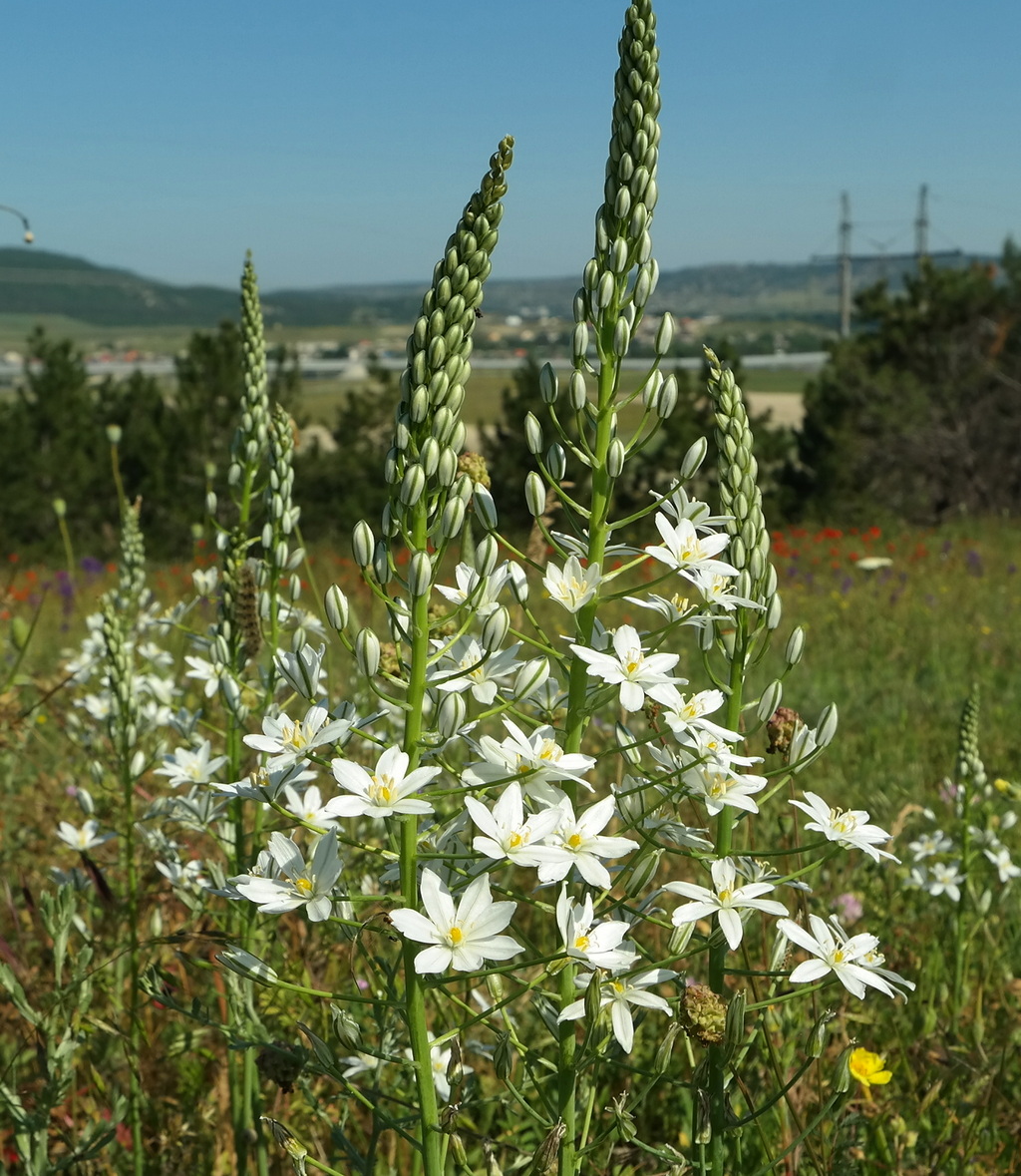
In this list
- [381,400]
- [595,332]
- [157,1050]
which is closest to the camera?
[595,332]

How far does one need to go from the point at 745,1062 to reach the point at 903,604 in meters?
10.2

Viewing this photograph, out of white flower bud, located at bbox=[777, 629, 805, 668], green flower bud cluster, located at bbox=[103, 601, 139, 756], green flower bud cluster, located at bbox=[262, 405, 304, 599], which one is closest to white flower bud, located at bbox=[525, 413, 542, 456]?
white flower bud, located at bbox=[777, 629, 805, 668]

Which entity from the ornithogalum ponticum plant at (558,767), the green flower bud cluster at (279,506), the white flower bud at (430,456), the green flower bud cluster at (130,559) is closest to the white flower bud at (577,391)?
the ornithogalum ponticum plant at (558,767)

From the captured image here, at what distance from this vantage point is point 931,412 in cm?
2764

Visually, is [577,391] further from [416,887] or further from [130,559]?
[130,559]

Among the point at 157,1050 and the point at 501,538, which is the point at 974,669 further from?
the point at 501,538

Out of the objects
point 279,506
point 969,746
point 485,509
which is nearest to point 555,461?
point 485,509

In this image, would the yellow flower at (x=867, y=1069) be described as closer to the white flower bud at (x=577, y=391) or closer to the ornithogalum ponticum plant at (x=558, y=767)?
the ornithogalum ponticum plant at (x=558, y=767)

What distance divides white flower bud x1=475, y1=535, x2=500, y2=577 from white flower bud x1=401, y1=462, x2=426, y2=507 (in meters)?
0.15

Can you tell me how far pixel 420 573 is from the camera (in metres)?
1.99

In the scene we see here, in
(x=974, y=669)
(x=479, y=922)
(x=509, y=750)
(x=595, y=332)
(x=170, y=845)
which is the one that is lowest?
(x=974, y=669)

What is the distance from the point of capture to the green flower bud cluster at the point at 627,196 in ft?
7.45

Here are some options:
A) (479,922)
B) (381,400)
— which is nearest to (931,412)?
(381,400)

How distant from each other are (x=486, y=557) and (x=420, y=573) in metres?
0.15
